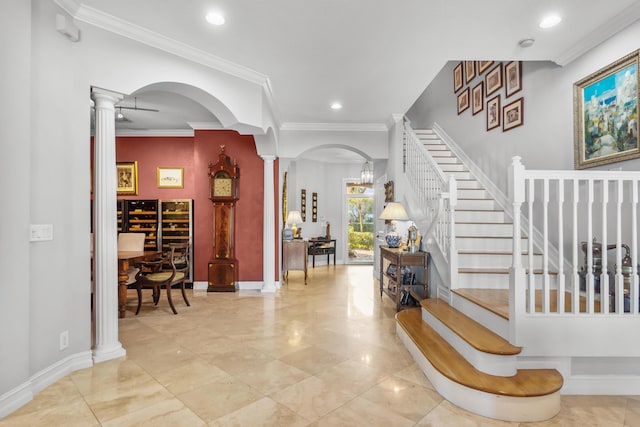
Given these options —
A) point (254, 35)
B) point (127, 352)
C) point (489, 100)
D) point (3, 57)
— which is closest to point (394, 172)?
point (489, 100)

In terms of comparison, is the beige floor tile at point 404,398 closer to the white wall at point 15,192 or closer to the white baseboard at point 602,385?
the white baseboard at point 602,385

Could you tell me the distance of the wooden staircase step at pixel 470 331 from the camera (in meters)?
2.24

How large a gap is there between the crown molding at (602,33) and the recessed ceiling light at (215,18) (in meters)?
3.31

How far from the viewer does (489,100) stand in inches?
191

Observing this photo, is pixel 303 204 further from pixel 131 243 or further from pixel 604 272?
pixel 604 272

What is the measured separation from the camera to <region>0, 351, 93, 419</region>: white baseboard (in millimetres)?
2027

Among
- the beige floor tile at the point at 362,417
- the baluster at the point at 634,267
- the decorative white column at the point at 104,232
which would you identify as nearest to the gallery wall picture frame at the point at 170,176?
the decorative white column at the point at 104,232

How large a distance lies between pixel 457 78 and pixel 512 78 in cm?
175

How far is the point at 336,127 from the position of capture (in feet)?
19.4

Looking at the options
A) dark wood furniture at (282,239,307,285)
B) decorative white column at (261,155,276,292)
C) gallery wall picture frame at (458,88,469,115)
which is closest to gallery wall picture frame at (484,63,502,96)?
gallery wall picture frame at (458,88,469,115)

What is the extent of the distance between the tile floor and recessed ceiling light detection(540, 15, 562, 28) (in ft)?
9.74

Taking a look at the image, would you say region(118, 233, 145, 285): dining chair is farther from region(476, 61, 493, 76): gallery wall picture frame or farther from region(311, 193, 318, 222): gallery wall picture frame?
region(476, 61, 493, 76): gallery wall picture frame

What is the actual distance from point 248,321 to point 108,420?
1995mm

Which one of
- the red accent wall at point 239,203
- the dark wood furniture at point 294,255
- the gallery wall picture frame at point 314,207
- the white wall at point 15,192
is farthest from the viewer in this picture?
the gallery wall picture frame at point 314,207
